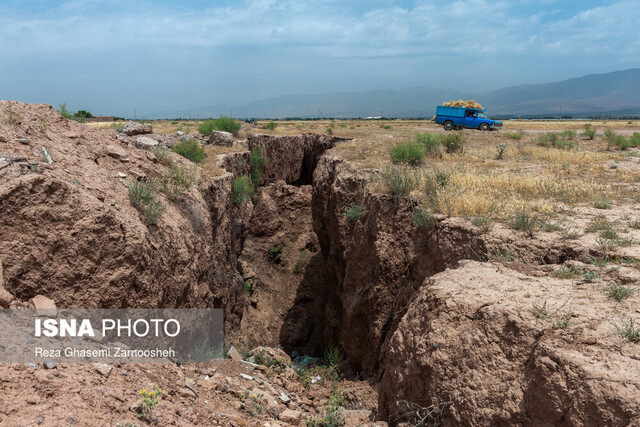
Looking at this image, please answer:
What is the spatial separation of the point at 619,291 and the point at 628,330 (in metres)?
0.93

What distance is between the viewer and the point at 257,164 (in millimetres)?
20141

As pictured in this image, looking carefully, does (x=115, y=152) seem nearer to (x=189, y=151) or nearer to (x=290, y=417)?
(x=189, y=151)

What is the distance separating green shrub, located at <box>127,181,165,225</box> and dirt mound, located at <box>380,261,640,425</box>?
4.13 meters

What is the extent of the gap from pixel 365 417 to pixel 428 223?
3.64 meters

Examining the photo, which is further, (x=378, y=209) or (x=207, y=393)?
(x=378, y=209)

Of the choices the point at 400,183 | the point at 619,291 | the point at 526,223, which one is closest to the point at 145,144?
the point at 400,183

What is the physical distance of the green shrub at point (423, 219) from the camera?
8086 mm

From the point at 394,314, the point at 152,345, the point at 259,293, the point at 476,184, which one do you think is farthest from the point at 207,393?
the point at 259,293

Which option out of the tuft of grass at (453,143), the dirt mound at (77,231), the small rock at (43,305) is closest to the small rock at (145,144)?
the dirt mound at (77,231)

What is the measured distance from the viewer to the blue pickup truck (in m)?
29.8

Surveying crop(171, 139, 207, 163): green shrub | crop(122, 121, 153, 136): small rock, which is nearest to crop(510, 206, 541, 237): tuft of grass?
crop(171, 139, 207, 163): green shrub

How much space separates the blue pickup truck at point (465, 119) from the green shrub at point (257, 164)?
15.3 meters

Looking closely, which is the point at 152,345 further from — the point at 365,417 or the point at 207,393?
→ the point at 365,417

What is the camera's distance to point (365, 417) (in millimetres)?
5715
